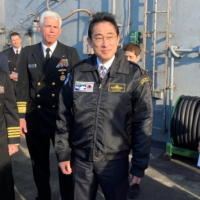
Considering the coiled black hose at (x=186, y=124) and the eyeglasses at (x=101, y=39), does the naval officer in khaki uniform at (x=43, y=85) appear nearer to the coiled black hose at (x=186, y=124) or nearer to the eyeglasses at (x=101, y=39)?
the eyeglasses at (x=101, y=39)

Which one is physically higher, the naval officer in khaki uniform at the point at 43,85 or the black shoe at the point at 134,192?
the naval officer in khaki uniform at the point at 43,85

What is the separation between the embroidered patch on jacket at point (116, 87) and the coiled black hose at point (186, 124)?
9.82 feet

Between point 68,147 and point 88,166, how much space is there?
236 millimetres

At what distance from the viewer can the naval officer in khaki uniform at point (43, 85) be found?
299 cm

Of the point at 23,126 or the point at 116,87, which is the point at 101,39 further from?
the point at 23,126

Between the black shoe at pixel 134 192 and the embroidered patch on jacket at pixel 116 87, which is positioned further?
the black shoe at pixel 134 192

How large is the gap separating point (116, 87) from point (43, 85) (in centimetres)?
119

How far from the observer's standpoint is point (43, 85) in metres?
3.00

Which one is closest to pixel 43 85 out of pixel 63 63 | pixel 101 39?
pixel 63 63

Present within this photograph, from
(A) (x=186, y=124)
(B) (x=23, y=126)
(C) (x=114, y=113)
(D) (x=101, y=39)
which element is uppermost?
(D) (x=101, y=39)

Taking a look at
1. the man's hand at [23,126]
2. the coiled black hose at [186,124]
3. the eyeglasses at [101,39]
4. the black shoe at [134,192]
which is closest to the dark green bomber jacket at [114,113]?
the eyeglasses at [101,39]

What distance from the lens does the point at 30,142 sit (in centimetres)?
317

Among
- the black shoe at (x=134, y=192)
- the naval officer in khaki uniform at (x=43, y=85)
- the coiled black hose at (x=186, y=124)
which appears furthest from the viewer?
the coiled black hose at (x=186, y=124)

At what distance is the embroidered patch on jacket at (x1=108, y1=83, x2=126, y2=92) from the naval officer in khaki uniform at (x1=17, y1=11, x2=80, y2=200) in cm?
105
